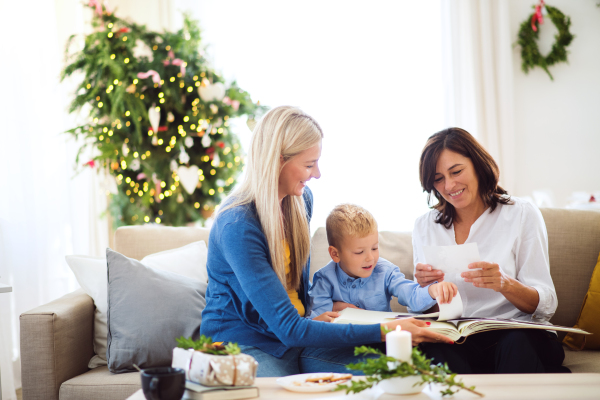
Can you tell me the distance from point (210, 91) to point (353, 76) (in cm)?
123

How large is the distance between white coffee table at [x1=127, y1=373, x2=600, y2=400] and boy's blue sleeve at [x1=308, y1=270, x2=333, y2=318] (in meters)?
0.52

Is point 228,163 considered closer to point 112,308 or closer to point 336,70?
point 336,70

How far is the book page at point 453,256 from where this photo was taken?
4.92ft

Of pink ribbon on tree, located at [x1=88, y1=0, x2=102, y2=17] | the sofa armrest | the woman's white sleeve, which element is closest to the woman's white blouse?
the woman's white sleeve

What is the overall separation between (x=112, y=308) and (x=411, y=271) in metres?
1.17

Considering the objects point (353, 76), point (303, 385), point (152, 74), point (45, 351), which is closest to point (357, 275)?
point (303, 385)

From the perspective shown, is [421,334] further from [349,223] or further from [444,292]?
[349,223]

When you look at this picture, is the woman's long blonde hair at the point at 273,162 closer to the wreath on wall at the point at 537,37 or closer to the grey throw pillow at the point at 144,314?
the grey throw pillow at the point at 144,314

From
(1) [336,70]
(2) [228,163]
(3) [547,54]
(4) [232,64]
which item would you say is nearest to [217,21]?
(4) [232,64]

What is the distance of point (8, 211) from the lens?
273cm

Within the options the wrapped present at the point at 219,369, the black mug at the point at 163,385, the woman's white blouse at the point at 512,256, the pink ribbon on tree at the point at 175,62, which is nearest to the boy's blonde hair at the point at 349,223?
the woman's white blouse at the point at 512,256

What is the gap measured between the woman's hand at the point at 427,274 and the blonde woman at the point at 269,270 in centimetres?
30

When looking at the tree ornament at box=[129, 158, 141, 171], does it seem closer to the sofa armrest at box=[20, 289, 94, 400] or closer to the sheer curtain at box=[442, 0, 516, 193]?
the sofa armrest at box=[20, 289, 94, 400]

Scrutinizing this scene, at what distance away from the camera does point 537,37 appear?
364cm
